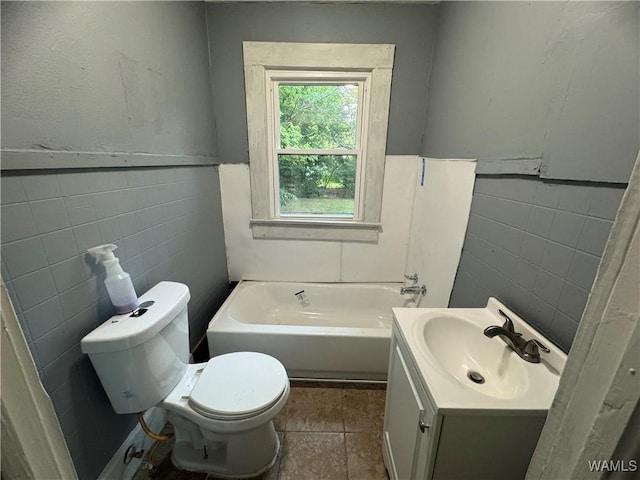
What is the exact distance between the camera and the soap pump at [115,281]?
945 mm

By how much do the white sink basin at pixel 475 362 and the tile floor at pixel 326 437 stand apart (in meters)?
0.69

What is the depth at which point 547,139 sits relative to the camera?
86 centimetres

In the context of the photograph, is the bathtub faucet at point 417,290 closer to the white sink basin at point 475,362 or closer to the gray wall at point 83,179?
the white sink basin at point 475,362

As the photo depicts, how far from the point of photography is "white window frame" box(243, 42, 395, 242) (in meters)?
1.78

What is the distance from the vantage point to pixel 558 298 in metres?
0.82

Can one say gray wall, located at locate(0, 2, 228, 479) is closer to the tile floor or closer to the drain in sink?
the tile floor

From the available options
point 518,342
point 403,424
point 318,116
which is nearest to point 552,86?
point 518,342

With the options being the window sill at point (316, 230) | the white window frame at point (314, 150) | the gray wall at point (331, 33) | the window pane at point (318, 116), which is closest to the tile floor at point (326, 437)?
the window sill at point (316, 230)

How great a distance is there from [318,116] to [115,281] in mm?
1634

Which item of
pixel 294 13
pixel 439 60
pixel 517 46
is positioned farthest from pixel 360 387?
pixel 294 13

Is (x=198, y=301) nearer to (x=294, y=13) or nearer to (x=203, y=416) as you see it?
(x=203, y=416)

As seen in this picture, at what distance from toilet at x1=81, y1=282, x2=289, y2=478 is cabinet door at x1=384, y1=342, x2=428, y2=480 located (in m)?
0.45

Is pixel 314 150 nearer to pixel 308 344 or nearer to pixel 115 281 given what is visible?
pixel 308 344

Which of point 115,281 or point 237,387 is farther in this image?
point 237,387
